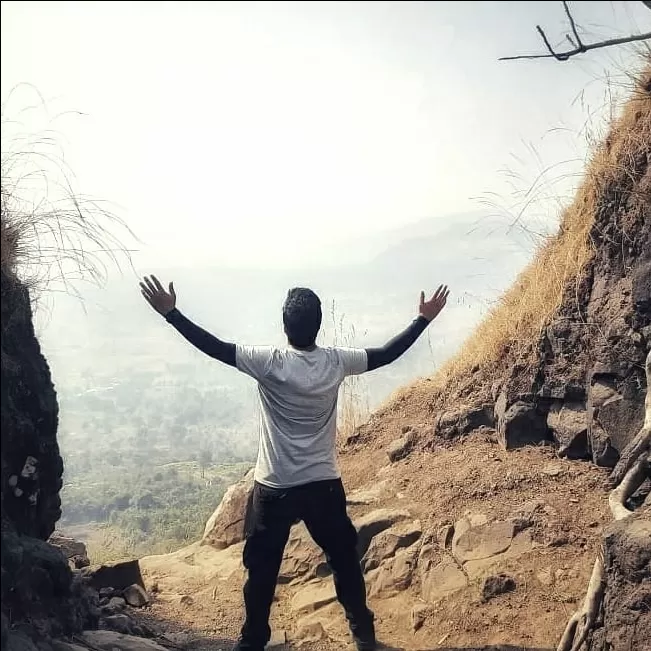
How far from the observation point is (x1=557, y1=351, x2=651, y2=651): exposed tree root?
3.73 metres

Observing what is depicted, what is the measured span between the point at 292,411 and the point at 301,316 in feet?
1.65

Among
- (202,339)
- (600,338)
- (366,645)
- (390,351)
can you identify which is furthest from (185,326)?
(600,338)

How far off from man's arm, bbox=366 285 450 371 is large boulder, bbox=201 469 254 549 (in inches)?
132

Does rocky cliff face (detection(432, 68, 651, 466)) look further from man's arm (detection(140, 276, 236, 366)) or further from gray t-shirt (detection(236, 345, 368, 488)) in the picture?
man's arm (detection(140, 276, 236, 366))

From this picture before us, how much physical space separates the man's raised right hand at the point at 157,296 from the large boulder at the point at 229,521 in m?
3.52

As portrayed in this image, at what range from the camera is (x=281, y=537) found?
3.66 m

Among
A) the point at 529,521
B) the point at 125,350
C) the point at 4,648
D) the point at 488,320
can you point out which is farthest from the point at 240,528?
the point at 125,350

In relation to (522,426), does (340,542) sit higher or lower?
lower

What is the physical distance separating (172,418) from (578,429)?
85.1 ft

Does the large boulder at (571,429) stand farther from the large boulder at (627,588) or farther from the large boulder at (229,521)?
the large boulder at (229,521)

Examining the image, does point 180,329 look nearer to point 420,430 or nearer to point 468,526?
point 468,526

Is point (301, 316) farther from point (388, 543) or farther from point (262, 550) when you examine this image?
point (388, 543)

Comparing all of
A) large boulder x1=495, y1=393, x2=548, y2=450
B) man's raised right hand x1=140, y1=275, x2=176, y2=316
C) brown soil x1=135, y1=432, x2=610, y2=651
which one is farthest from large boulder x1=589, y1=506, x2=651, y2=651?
man's raised right hand x1=140, y1=275, x2=176, y2=316

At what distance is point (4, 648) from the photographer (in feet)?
8.71
